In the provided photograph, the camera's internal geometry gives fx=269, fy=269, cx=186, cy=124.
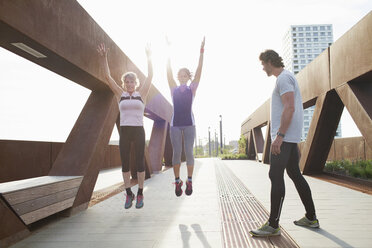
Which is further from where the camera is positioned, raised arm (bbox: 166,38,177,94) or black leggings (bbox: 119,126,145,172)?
raised arm (bbox: 166,38,177,94)

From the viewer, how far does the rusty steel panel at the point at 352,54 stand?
5.27 m

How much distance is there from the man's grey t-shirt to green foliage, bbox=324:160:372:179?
4.91m

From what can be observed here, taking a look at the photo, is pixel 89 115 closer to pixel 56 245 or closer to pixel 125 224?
pixel 125 224

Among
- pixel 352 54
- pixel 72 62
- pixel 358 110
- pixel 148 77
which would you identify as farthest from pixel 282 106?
pixel 352 54

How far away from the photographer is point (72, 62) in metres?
3.68

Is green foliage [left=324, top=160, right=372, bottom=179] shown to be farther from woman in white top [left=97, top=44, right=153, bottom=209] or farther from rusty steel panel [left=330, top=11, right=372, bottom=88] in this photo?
woman in white top [left=97, top=44, right=153, bottom=209]

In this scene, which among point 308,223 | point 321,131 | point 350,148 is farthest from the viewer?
point 350,148

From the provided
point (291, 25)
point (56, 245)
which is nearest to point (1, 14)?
point (56, 245)

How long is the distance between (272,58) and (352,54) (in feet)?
13.6

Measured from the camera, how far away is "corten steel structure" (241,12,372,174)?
17.8 feet

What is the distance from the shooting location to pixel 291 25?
4373 inches

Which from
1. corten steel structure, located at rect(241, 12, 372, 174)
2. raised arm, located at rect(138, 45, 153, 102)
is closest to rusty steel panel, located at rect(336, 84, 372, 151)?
corten steel structure, located at rect(241, 12, 372, 174)

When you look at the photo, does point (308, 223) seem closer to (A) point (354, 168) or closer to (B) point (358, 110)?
(B) point (358, 110)

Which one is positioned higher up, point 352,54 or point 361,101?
point 352,54
